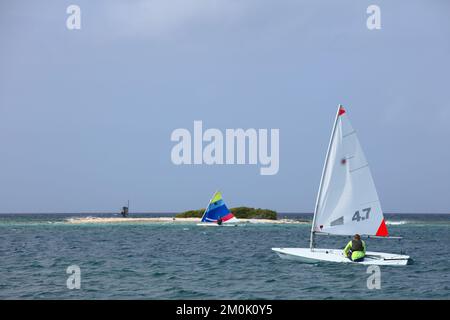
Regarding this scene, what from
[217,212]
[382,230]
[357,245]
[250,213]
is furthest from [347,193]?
[250,213]

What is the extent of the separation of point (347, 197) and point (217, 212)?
68263mm

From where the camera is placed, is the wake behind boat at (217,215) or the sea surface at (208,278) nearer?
the sea surface at (208,278)

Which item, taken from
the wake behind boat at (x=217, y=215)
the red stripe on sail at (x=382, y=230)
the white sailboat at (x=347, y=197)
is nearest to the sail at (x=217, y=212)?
the wake behind boat at (x=217, y=215)

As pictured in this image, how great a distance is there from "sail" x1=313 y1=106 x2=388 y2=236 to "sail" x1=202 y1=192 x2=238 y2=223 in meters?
63.1

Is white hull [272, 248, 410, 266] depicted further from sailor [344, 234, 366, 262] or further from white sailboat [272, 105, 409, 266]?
sailor [344, 234, 366, 262]

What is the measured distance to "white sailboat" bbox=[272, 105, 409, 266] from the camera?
29.9 m

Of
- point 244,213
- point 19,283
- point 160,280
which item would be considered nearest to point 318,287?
point 160,280

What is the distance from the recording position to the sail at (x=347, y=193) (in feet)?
98.2

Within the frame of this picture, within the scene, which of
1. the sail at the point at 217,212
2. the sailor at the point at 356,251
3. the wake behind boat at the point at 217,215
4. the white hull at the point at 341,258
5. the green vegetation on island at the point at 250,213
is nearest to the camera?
the sailor at the point at 356,251

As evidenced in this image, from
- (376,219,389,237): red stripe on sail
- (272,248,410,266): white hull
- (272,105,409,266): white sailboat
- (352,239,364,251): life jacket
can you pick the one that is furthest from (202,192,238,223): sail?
(352,239,364,251): life jacket

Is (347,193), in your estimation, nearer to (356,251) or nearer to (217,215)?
(356,251)

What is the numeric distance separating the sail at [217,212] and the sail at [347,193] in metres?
63.1

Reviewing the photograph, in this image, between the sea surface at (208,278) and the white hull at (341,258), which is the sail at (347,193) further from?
the sea surface at (208,278)
